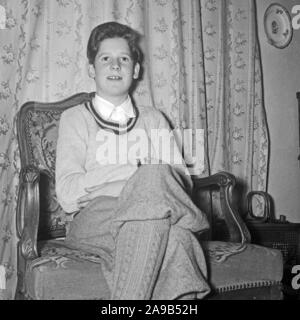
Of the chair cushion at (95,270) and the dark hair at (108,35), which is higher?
the dark hair at (108,35)

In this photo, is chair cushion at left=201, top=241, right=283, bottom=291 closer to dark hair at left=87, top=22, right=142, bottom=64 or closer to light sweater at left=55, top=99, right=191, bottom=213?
light sweater at left=55, top=99, right=191, bottom=213

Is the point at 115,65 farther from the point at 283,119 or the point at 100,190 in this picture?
the point at 283,119

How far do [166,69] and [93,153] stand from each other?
0.79 m

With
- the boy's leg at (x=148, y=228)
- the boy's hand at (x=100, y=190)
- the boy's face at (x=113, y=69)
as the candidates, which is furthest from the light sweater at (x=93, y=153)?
the boy's leg at (x=148, y=228)

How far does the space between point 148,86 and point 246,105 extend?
597 mm

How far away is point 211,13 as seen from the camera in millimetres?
2305

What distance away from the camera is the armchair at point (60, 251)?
1.18m

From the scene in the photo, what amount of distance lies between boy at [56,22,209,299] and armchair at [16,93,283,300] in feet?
0.28

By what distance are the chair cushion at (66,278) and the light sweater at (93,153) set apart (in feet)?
0.79

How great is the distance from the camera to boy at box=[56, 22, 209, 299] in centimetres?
109

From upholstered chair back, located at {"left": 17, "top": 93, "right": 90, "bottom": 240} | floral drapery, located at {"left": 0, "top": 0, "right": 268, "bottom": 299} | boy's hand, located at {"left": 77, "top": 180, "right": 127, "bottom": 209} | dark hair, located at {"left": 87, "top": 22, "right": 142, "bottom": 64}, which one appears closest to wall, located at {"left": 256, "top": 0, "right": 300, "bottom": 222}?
floral drapery, located at {"left": 0, "top": 0, "right": 268, "bottom": 299}

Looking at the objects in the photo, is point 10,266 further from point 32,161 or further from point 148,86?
point 148,86

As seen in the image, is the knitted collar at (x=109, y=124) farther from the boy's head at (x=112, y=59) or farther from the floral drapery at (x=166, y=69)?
the floral drapery at (x=166, y=69)
